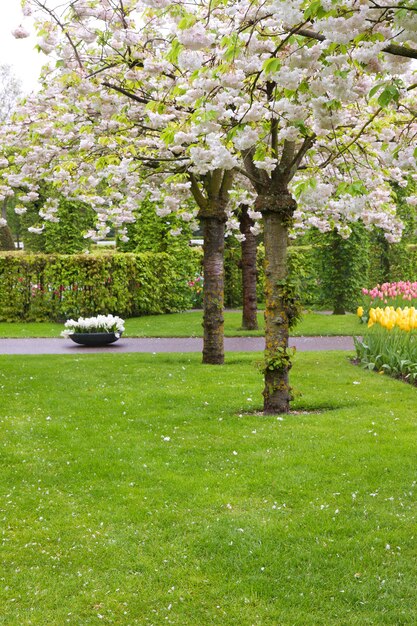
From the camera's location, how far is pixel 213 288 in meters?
10.7

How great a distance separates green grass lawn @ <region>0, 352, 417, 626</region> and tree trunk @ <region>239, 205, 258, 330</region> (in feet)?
22.1

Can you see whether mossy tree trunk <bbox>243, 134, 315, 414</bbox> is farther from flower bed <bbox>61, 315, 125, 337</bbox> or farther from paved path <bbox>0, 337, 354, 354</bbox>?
flower bed <bbox>61, 315, 125, 337</bbox>

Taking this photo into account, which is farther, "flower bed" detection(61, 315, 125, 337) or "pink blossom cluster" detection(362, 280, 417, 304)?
"flower bed" detection(61, 315, 125, 337)

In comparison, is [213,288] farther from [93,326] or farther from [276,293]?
[93,326]

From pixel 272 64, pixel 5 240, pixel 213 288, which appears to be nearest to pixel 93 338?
pixel 213 288

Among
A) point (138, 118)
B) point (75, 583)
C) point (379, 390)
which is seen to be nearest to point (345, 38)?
point (75, 583)

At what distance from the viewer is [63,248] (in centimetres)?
2414

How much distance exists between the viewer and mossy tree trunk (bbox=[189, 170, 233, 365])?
10.7 m

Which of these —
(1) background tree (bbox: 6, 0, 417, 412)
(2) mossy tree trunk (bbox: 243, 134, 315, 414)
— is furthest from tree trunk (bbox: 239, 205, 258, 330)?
(2) mossy tree trunk (bbox: 243, 134, 315, 414)

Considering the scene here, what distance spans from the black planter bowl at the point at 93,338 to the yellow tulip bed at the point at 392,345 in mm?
4988

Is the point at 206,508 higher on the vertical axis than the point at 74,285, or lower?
lower

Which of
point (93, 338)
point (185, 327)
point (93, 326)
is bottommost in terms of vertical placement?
point (93, 338)

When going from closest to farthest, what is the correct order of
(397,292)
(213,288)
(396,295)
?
1. (213,288)
2. (396,295)
3. (397,292)

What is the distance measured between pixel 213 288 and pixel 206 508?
584cm
